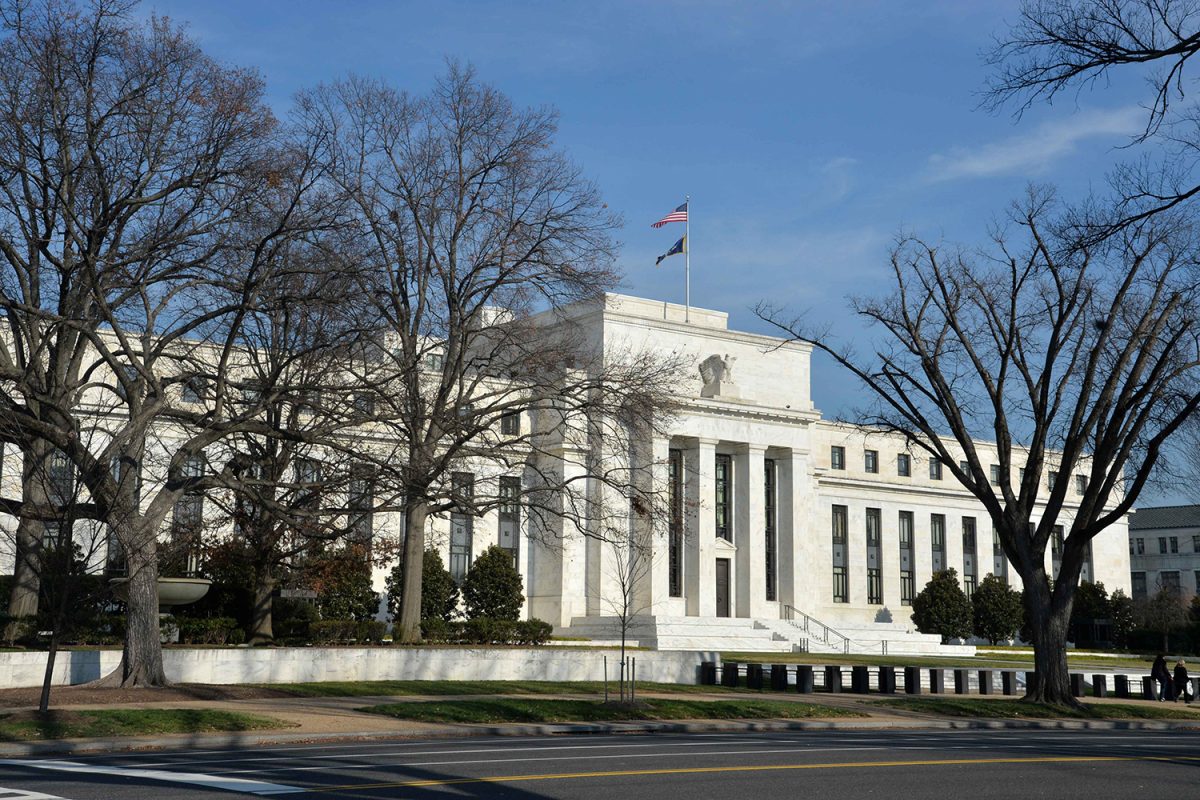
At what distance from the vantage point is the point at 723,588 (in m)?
68.6

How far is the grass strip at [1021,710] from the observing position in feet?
103

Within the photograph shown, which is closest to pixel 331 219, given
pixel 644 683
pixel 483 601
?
pixel 644 683

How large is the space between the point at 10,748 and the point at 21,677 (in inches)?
438

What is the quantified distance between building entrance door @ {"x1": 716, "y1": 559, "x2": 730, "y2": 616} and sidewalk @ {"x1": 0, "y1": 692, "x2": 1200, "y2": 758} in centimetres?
3409

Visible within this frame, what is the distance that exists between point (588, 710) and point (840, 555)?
56064 mm

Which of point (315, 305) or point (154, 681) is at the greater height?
point (315, 305)

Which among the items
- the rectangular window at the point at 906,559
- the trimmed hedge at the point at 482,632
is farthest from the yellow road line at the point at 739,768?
the rectangular window at the point at 906,559

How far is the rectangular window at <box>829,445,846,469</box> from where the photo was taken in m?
82.4

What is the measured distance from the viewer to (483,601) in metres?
60.5

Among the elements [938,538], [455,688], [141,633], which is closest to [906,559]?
[938,538]

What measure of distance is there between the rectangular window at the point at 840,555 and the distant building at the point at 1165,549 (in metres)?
55.6

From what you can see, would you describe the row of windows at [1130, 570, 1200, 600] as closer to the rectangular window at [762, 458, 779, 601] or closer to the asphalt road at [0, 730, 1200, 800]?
the rectangular window at [762, 458, 779, 601]

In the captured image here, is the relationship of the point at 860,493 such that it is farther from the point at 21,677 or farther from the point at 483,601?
the point at 21,677

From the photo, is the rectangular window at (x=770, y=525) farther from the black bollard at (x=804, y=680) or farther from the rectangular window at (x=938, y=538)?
the black bollard at (x=804, y=680)
